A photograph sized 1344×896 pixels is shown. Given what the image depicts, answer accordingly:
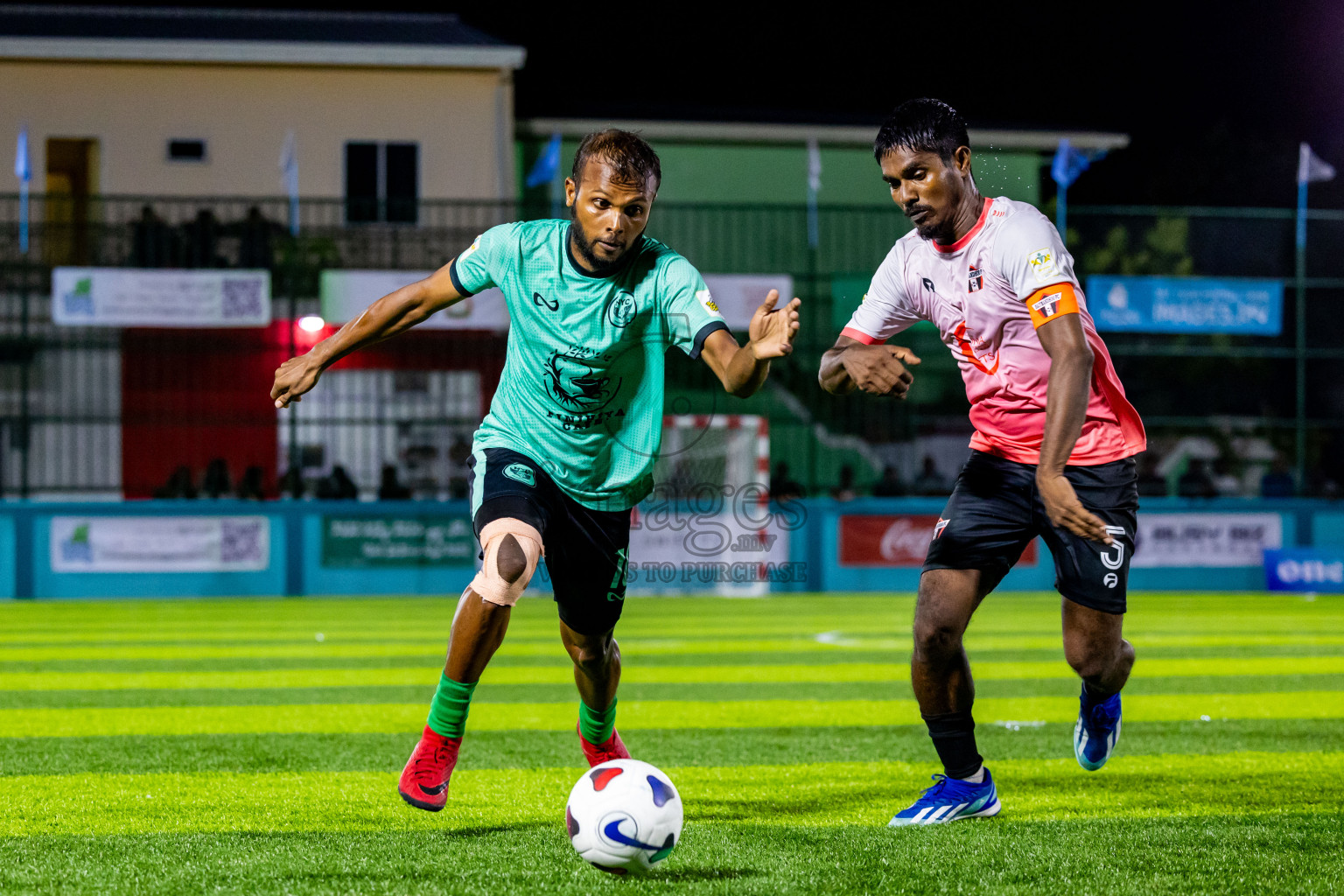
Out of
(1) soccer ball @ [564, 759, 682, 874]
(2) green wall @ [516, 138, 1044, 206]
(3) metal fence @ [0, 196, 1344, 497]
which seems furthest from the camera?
(2) green wall @ [516, 138, 1044, 206]

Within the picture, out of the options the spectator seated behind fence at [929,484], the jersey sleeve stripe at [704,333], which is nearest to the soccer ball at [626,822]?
the jersey sleeve stripe at [704,333]

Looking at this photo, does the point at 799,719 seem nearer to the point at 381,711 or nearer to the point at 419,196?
the point at 381,711

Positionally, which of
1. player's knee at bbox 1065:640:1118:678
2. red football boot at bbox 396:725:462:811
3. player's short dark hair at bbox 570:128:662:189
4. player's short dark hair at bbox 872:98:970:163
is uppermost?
player's short dark hair at bbox 872:98:970:163

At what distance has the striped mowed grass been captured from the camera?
13.2ft

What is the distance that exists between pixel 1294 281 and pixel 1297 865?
57.2 feet

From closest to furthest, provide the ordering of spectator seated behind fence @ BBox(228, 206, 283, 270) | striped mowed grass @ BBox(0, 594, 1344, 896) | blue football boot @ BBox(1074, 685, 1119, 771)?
striped mowed grass @ BBox(0, 594, 1344, 896)
blue football boot @ BBox(1074, 685, 1119, 771)
spectator seated behind fence @ BBox(228, 206, 283, 270)

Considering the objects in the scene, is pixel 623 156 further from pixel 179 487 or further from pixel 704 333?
pixel 179 487

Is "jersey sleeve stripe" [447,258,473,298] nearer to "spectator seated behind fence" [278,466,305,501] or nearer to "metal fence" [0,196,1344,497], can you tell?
"metal fence" [0,196,1344,497]

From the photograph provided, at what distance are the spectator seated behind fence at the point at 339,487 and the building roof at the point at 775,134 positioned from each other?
10.5 m

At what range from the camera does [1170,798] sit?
17.4 feet

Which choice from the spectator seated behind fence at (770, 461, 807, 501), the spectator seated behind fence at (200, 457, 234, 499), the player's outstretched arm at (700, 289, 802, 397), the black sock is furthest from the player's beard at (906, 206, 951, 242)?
the spectator seated behind fence at (200, 457, 234, 499)

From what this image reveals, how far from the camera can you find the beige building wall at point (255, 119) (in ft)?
78.9

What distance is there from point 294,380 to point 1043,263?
2.40m

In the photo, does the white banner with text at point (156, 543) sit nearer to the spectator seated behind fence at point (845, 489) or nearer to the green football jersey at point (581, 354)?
the spectator seated behind fence at point (845, 489)
